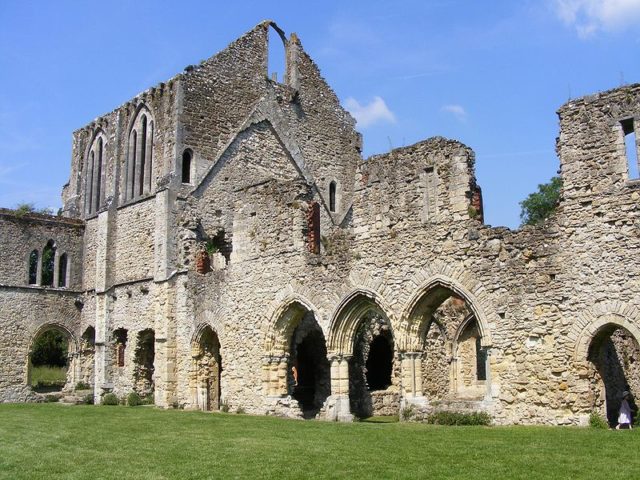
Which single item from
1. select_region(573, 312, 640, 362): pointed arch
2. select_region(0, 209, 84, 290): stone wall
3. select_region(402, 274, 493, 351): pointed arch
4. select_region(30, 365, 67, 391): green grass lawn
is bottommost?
select_region(30, 365, 67, 391): green grass lawn

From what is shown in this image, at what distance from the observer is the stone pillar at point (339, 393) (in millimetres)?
19203

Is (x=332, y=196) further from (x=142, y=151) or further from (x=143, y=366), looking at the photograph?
(x=143, y=366)

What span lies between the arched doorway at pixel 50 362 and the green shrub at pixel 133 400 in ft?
20.1

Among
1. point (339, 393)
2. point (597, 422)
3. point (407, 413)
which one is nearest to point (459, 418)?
point (407, 413)

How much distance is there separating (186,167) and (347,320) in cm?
1027

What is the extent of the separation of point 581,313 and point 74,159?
24745 mm

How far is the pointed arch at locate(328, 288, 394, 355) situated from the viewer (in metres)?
19.3

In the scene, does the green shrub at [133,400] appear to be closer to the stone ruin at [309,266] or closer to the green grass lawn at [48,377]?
the stone ruin at [309,266]

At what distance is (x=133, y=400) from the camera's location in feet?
86.5

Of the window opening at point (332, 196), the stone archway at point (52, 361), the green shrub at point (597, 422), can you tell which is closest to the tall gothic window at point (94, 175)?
the stone archway at point (52, 361)

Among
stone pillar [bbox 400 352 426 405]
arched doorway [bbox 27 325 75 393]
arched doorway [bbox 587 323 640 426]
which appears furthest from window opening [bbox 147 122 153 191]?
arched doorway [bbox 587 323 640 426]

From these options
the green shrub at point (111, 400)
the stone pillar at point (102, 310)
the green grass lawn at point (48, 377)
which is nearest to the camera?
the green shrub at point (111, 400)

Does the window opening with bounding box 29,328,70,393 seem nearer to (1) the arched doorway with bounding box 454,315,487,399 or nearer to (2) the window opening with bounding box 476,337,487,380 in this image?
(2) the window opening with bounding box 476,337,487,380

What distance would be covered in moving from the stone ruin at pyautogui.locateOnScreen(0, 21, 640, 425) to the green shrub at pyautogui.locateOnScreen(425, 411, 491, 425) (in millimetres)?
233
